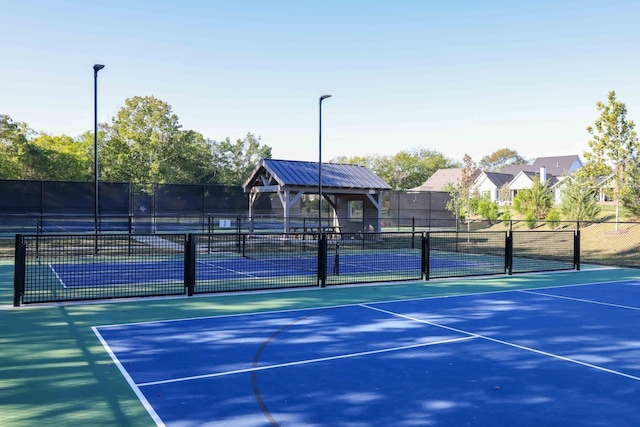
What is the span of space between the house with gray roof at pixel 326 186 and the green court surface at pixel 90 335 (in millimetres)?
13844

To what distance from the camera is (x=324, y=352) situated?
6883 mm

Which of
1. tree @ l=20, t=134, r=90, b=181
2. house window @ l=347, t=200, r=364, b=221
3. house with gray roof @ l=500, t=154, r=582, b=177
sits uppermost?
house with gray roof @ l=500, t=154, r=582, b=177

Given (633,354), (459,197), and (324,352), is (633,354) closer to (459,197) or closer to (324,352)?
(324,352)

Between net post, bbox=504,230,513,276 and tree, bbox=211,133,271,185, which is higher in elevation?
tree, bbox=211,133,271,185

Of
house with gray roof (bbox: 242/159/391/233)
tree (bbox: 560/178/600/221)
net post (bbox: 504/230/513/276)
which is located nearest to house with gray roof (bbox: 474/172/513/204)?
tree (bbox: 560/178/600/221)

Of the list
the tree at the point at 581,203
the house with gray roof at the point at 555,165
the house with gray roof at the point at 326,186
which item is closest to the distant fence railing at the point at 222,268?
the house with gray roof at the point at 326,186

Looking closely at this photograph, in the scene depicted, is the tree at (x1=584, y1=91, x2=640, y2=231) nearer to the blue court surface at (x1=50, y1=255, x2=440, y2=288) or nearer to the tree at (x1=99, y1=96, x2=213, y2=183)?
the blue court surface at (x1=50, y1=255, x2=440, y2=288)

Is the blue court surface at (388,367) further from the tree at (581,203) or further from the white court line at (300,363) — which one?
the tree at (581,203)

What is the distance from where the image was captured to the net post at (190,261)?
10984 millimetres

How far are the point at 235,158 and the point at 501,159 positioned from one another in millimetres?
92114

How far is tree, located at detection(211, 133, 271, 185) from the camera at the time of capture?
5875 cm

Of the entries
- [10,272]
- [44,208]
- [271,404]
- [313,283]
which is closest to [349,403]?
[271,404]

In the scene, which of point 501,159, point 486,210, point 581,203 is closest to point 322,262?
point 581,203

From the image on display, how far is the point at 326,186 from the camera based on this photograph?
27.7 meters
